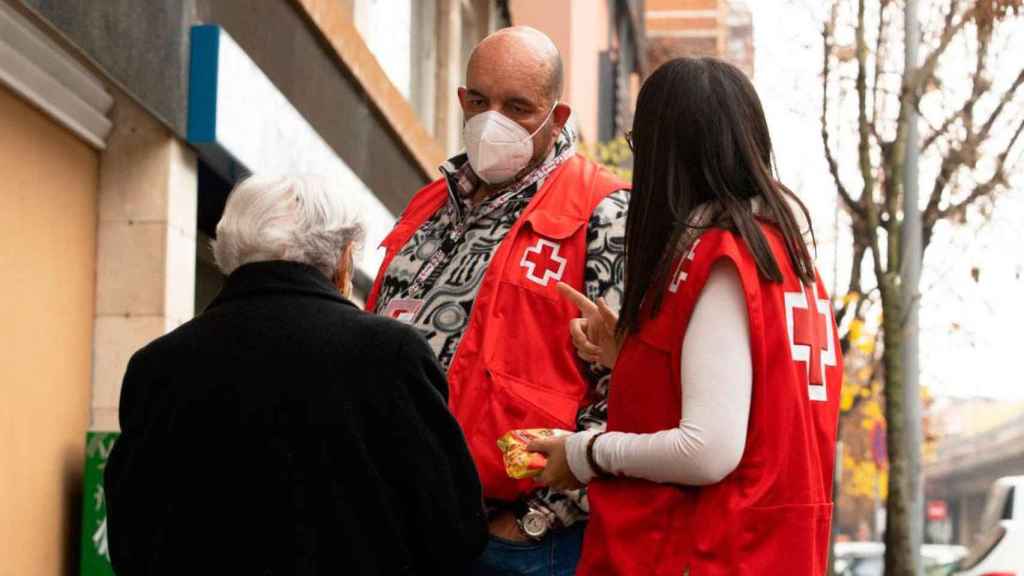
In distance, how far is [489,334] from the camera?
4145 mm

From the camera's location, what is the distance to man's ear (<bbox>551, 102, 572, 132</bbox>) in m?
4.56

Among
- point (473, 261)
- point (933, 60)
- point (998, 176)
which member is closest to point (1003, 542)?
point (998, 176)

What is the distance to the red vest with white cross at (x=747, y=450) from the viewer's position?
327 cm

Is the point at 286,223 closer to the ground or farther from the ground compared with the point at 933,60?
closer to the ground

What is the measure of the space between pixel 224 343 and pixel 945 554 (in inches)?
1517

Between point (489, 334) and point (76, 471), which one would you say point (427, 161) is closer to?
point (76, 471)

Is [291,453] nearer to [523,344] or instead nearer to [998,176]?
[523,344]

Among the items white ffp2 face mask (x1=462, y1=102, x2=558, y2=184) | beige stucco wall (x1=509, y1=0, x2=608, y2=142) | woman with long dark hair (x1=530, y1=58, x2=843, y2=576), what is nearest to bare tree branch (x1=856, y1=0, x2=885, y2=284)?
beige stucco wall (x1=509, y1=0, x2=608, y2=142)

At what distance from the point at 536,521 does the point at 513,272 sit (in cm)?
56

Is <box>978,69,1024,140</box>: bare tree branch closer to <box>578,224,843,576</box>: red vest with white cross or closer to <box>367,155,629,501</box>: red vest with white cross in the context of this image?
<box>367,155,629,501</box>: red vest with white cross

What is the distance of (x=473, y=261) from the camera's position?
4.39m

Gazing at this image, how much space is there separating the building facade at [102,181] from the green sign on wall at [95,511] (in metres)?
0.01

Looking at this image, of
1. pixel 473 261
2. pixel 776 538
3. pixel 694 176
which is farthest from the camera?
pixel 473 261

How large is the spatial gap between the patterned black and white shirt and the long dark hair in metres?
0.63
